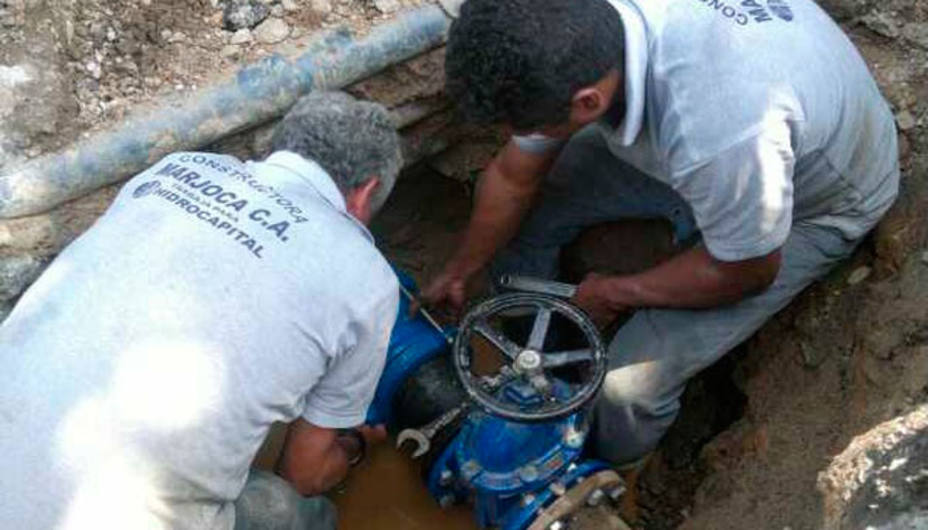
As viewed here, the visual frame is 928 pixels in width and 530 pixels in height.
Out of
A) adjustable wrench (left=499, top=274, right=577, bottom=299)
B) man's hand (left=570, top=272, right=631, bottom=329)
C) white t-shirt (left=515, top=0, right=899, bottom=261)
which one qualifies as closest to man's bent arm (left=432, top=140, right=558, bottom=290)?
adjustable wrench (left=499, top=274, right=577, bottom=299)

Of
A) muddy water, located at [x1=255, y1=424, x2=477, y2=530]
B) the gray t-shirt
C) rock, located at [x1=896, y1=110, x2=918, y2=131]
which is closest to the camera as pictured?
the gray t-shirt

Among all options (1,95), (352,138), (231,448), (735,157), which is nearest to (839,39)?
(735,157)

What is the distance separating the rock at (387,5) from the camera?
126 inches

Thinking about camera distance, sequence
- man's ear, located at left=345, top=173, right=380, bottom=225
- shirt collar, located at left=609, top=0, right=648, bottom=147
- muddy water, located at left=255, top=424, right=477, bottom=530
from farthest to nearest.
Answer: muddy water, located at left=255, top=424, right=477, bottom=530 → man's ear, located at left=345, top=173, right=380, bottom=225 → shirt collar, located at left=609, top=0, right=648, bottom=147

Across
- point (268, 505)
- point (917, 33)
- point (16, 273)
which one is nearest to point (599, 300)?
point (268, 505)

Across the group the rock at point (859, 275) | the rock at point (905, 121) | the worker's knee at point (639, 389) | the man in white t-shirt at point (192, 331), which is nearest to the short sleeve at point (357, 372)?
the man in white t-shirt at point (192, 331)

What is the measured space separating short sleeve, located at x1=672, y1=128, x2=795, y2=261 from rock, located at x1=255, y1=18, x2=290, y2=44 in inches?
47.6

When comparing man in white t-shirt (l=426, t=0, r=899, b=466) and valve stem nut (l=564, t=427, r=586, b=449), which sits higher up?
man in white t-shirt (l=426, t=0, r=899, b=466)

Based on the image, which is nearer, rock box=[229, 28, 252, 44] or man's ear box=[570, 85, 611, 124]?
man's ear box=[570, 85, 611, 124]

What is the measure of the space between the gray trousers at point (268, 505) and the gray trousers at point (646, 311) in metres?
0.90

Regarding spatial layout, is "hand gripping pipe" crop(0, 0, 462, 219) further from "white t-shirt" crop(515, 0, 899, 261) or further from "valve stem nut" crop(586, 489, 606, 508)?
"valve stem nut" crop(586, 489, 606, 508)

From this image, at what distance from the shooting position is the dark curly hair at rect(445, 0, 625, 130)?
2271 mm

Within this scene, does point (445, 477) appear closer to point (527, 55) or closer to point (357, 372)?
point (357, 372)

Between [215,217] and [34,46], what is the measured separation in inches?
40.7
